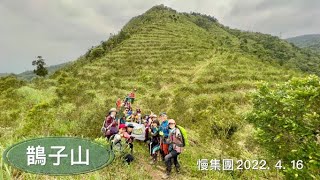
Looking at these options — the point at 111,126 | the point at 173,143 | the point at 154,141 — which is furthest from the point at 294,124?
the point at 111,126

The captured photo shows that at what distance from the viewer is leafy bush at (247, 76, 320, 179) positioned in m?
8.60

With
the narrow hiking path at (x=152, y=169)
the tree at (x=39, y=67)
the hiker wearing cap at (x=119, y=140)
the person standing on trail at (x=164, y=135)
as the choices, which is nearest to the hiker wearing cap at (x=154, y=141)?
the narrow hiking path at (x=152, y=169)

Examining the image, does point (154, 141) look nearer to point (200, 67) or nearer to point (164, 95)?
point (164, 95)

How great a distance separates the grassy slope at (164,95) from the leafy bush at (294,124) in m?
1.80

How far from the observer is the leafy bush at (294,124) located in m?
8.60

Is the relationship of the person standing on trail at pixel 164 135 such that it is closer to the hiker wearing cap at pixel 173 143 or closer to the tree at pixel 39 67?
the hiker wearing cap at pixel 173 143

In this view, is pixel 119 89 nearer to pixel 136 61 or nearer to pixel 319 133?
pixel 136 61

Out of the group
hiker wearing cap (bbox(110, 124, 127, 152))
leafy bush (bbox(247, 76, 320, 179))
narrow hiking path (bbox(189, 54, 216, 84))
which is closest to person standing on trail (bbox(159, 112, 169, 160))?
hiker wearing cap (bbox(110, 124, 127, 152))

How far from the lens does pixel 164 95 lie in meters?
30.8

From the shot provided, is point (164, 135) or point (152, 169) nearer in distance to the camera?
point (164, 135)

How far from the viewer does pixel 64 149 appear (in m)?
5.72

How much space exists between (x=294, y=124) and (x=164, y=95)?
22.3 metres

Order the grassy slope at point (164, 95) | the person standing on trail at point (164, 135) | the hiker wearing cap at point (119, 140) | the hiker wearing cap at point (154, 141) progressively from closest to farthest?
the hiker wearing cap at point (119, 140), the person standing on trail at point (164, 135), the hiker wearing cap at point (154, 141), the grassy slope at point (164, 95)

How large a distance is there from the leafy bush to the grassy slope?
1.80 meters
